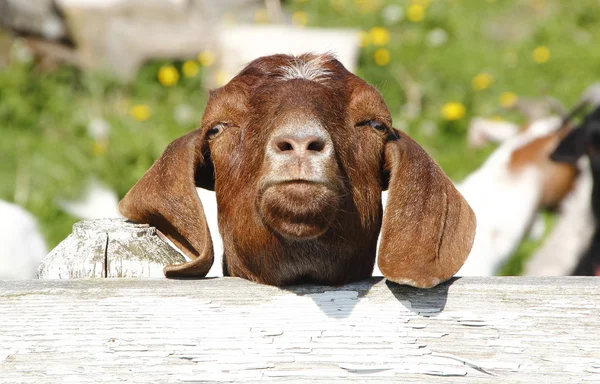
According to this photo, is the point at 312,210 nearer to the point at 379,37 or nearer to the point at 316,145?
the point at 316,145

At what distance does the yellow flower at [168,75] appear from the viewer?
7566 millimetres

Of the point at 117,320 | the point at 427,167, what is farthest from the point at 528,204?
the point at 117,320

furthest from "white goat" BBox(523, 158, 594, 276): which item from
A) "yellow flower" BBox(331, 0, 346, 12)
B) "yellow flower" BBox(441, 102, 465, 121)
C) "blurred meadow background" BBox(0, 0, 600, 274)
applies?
"yellow flower" BBox(331, 0, 346, 12)

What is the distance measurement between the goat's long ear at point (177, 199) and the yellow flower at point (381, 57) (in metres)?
5.42

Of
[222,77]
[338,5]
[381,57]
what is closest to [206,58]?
[222,77]

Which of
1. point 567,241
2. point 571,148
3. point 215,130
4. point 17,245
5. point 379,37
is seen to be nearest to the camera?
point 215,130

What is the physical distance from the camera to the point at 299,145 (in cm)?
210

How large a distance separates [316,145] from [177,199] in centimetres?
49

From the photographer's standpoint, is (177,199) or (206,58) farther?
(206,58)

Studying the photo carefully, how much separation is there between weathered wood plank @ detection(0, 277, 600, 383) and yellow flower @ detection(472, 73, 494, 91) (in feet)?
18.4

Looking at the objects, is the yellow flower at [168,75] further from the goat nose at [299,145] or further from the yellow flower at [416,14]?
the goat nose at [299,145]

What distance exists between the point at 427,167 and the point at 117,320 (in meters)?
0.88

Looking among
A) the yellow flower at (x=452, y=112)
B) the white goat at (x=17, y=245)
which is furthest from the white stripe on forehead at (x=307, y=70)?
the yellow flower at (x=452, y=112)

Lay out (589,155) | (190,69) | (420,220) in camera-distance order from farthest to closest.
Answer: (190,69), (589,155), (420,220)
